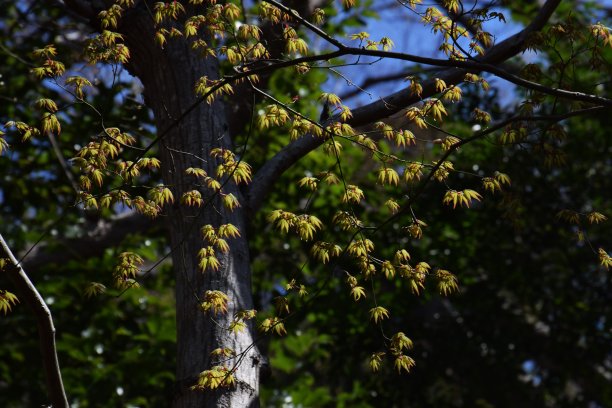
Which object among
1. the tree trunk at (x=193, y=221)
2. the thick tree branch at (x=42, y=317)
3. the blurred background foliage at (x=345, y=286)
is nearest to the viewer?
the thick tree branch at (x=42, y=317)

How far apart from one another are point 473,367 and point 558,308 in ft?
3.57

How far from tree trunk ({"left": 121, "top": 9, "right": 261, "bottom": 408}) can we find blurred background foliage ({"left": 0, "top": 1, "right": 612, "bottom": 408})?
1.92m

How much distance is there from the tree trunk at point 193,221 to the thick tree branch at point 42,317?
0.63 meters

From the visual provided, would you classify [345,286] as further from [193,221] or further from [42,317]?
[42,317]

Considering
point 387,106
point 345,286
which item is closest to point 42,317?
point 387,106

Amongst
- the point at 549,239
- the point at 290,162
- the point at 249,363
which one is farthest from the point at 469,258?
the point at 249,363

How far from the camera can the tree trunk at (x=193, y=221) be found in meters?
3.66

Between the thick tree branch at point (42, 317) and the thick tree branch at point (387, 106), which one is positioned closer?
the thick tree branch at point (42, 317)

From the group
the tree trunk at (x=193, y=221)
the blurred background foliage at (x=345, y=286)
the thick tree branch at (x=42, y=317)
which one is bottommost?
the thick tree branch at (x=42, y=317)

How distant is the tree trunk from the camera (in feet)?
12.0

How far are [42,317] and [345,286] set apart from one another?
441 cm

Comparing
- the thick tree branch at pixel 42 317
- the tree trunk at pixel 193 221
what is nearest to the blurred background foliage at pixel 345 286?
the tree trunk at pixel 193 221

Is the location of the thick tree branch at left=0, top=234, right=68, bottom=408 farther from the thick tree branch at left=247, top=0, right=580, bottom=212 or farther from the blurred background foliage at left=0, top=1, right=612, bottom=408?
the blurred background foliage at left=0, top=1, right=612, bottom=408

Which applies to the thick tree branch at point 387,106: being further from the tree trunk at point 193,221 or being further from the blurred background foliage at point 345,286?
the blurred background foliage at point 345,286
